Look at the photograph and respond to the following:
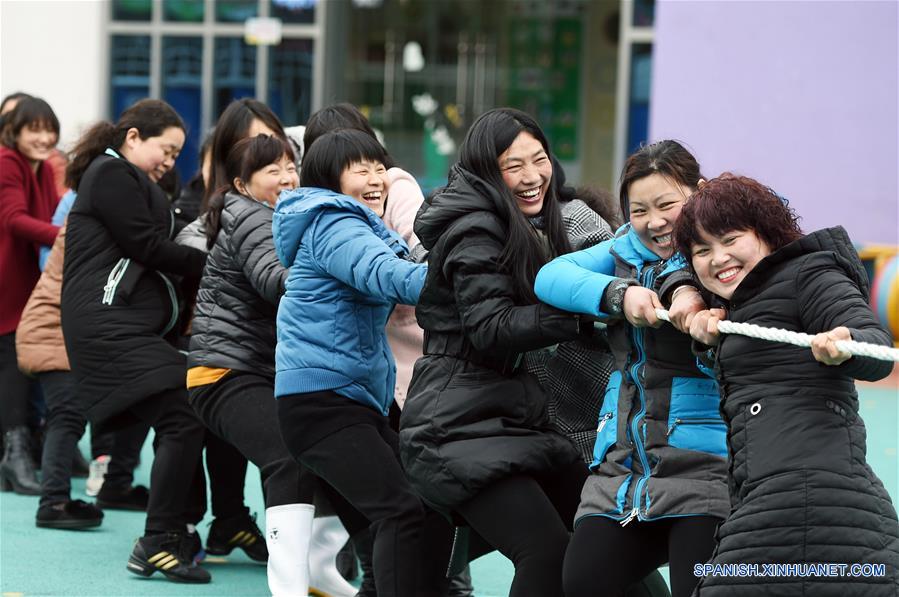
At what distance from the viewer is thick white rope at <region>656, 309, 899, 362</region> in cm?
252

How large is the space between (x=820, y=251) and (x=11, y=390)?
15.5ft

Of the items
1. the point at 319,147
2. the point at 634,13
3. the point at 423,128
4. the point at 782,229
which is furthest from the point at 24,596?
the point at 423,128

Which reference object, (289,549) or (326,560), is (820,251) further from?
(326,560)

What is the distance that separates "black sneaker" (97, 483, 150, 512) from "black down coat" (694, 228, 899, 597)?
12.6 ft

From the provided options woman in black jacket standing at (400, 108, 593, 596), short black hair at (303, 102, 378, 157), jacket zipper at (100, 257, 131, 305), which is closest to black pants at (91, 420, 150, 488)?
jacket zipper at (100, 257, 131, 305)

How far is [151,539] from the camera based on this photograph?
4965 millimetres

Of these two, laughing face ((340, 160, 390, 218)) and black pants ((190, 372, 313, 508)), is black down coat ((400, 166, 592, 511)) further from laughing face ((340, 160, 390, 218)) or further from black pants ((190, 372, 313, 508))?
black pants ((190, 372, 313, 508))

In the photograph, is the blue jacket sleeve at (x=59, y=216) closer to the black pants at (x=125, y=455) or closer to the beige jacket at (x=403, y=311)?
the black pants at (x=125, y=455)

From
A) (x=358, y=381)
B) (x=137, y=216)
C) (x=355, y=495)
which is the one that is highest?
(x=137, y=216)

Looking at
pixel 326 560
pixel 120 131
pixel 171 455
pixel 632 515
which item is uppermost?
pixel 120 131

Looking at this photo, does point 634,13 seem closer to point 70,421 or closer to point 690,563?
point 70,421

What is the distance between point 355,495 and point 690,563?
44.5 inches

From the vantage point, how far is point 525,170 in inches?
137

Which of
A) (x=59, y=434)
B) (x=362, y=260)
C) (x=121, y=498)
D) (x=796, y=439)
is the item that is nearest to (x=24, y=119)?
(x=59, y=434)
